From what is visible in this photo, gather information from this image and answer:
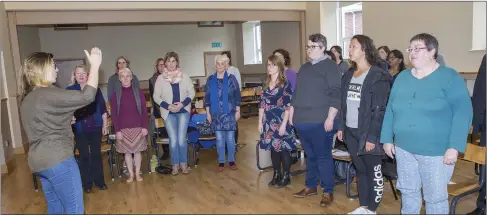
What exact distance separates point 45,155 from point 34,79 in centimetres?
44

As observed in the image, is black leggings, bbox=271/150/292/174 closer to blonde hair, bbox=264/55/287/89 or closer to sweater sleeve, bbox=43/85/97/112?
blonde hair, bbox=264/55/287/89

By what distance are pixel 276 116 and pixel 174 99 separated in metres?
1.32

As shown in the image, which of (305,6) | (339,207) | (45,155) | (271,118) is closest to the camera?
(45,155)

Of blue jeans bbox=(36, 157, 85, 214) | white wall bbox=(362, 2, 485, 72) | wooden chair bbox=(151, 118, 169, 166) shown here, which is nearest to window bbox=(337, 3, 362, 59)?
white wall bbox=(362, 2, 485, 72)

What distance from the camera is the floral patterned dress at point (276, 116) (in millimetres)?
3713

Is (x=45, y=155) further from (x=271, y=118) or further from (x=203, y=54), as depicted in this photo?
(x=203, y=54)

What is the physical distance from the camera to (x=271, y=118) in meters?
3.78

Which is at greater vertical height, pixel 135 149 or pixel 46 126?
pixel 46 126

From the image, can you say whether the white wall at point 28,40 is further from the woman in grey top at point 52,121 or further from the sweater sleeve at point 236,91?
the woman in grey top at point 52,121

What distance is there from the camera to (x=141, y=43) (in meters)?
11.3

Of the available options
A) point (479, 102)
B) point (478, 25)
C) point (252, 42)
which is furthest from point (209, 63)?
point (479, 102)

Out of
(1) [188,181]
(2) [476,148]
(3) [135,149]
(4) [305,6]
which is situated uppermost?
(4) [305,6]

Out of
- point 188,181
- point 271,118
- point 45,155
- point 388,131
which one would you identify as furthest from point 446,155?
point 188,181

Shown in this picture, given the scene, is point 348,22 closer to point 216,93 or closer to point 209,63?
point 216,93
